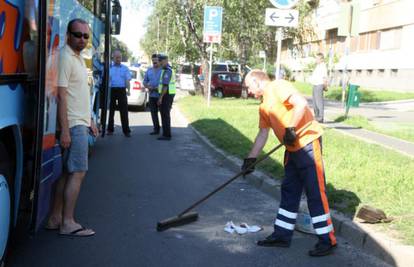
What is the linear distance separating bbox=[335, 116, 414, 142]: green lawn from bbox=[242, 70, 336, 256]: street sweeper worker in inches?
324

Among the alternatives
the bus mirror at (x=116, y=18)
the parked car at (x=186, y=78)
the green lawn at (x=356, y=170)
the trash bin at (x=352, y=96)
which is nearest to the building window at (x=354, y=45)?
the parked car at (x=186, y=78)

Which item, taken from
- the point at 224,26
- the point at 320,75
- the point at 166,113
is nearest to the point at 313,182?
the point at 166,113

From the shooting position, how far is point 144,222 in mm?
5922

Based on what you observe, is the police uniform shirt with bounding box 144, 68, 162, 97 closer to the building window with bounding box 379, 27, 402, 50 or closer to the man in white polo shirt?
the man in white polo shirt

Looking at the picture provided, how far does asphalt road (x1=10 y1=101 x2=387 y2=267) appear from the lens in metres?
4.81

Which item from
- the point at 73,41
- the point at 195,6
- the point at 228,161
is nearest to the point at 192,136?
the point at 228,161

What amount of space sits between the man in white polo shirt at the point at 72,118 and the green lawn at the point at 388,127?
9.27 meters

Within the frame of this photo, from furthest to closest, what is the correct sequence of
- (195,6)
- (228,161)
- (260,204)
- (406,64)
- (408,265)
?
(406,64)
(195,6)
(228,161)
(260,204)
(408,265)

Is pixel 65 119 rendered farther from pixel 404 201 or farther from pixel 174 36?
pixel 174 36

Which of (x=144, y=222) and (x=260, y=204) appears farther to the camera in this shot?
(x=260, y=204)

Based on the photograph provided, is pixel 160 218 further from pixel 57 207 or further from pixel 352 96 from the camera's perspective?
pixel 352 96

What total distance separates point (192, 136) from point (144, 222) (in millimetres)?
7542

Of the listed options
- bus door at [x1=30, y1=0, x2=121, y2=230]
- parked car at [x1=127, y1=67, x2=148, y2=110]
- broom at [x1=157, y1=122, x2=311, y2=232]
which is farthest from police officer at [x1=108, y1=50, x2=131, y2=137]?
broom at [x1=157, y1=122, x2=311, y2=232]

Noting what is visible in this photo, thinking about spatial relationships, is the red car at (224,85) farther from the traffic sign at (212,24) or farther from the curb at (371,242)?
the curb at (371,242)
